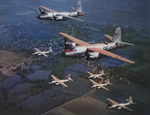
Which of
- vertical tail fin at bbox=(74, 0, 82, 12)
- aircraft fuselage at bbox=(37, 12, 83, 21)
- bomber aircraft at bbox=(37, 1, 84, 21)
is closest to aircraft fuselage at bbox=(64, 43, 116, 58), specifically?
bomber aircraft at bbox=(37, 1, 84, 21)

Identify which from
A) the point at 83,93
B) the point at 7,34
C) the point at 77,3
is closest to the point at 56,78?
the point at 83,93

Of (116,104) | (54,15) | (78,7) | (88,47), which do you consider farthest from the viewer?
(78,7)

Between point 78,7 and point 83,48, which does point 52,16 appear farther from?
point 83,48

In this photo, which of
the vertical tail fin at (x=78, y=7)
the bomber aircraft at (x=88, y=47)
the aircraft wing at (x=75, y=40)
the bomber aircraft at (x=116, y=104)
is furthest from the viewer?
the vertical tail fin at (x=78, y=7)

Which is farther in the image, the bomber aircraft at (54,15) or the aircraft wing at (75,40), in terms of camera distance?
the bomber aircraft at (54,15)

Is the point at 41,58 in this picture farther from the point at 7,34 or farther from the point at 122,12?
the point at 122,12

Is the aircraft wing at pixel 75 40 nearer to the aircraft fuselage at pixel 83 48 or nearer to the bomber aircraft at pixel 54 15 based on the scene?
the aircraft fuselage at pixel 83 48

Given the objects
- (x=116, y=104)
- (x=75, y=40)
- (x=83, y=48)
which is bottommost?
(x=116, y=104)

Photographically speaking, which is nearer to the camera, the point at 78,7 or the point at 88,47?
the point at 88,47

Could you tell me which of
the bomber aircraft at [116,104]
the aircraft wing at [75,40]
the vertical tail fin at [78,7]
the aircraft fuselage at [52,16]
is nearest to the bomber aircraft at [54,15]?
the aircraft fuselage at [52,16]

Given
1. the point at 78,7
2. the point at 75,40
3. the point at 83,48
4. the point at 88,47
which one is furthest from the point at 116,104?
the point at 78,7

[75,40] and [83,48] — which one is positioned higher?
[75,40]
